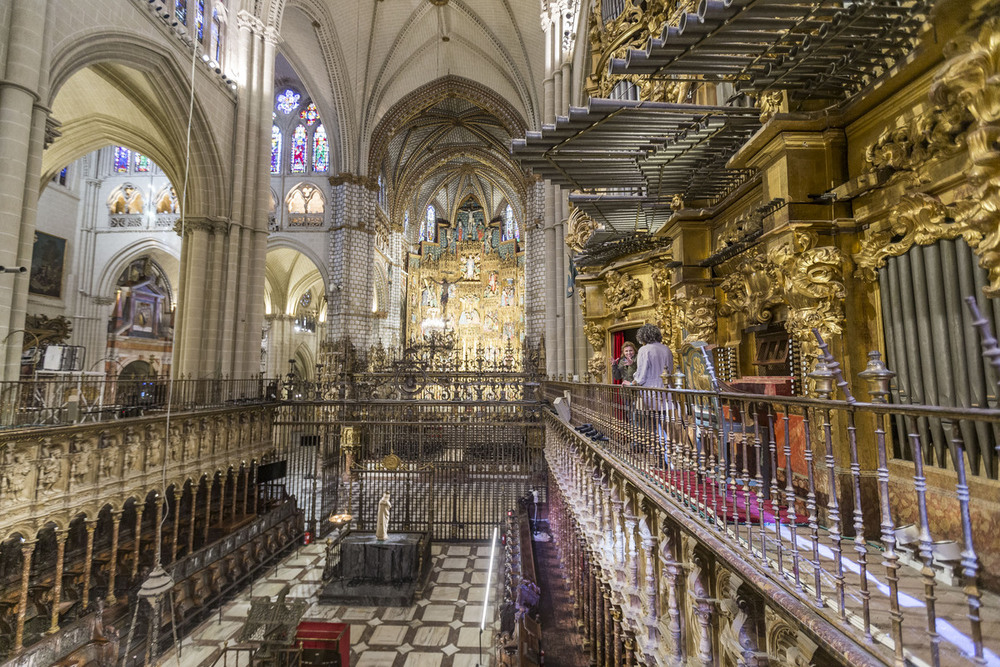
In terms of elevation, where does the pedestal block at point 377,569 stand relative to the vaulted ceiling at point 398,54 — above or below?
below

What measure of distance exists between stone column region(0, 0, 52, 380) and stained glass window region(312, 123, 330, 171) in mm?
16149

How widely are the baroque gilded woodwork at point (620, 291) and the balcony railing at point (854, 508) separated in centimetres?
522

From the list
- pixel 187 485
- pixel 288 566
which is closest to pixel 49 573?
pixel 187 485

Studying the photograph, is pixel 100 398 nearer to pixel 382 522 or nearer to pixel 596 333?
pixel 382 522

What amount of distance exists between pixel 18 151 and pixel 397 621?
923 centimetres

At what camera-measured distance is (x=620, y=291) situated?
960 cm

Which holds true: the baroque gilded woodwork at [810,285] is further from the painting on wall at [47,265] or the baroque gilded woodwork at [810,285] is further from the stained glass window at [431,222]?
the stained glass window at [431,222]

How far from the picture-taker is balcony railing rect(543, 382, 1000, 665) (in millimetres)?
1402

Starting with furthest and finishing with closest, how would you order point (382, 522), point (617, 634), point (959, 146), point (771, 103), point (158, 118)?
1. point (158, 118)
2. point (382, 522)
3. point (617, 634)
4. point (771, 103)
5. point (959, 146)

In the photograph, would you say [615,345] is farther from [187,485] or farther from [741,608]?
[187,485]

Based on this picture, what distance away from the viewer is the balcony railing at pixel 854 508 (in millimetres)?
1402

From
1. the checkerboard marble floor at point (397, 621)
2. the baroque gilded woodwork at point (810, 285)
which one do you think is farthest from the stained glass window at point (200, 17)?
the baroque gilded woodwork at point (810, 285)

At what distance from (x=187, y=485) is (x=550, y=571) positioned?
8.01 metres

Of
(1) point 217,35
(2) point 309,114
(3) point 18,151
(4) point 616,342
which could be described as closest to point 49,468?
(3) point 18,151
